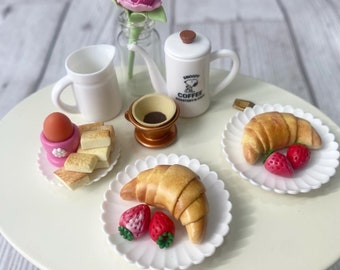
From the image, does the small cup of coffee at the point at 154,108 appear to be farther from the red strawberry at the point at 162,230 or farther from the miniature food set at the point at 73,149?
the red strawberry at the point at 162,230

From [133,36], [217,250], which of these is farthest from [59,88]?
[217,250]

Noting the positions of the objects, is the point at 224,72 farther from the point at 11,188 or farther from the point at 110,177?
the point at 11,188

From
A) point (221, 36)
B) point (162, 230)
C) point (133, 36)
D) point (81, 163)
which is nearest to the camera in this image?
point (162, 230)

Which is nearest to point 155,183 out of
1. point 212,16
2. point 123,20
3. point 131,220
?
point 131,220

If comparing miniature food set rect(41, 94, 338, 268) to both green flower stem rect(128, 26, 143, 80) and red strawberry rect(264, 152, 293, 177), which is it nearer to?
red strawberry rect(264, 152, 293, 177)

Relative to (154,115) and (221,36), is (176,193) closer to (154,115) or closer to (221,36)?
(154,115)

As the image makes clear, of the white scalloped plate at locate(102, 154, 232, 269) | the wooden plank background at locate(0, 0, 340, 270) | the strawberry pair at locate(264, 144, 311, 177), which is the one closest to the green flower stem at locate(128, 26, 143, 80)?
the white scalloped plate at locate(102, 154, 232, 269)

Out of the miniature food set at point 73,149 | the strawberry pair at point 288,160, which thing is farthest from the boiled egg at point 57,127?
the strawberry pair at point 288,160
